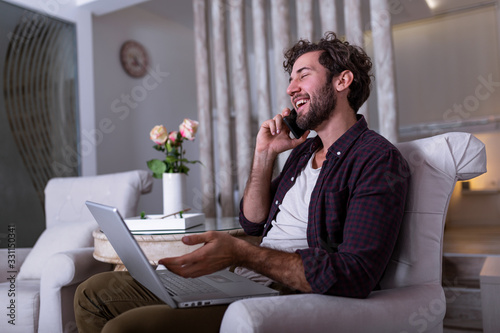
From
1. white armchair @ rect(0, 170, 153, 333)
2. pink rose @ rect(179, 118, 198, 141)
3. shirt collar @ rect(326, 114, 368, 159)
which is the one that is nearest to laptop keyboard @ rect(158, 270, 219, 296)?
shirt collar @ rect(326, 114, 368, 159)

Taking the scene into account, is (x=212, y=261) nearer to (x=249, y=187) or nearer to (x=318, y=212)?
(x=318, y=212)

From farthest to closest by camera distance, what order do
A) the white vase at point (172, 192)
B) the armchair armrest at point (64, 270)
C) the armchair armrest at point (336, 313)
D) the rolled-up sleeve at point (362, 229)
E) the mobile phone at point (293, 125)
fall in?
1. the white vase at point (172, 192)
2. the armchair armrest at point (64, 270)
3. the mobile phone at point (293, 125)
4. the rolled-up sleeve at point (362, 229)
5. the armchair armrest at point (336, 313)

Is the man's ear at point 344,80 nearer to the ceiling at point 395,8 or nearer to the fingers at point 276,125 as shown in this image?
the fingers at point 276,125

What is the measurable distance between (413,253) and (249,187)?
652mm

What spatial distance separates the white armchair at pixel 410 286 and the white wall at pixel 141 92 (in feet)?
11.0

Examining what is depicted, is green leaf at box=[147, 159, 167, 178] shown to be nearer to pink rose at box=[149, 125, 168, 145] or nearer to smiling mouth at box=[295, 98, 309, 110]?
pink rose at box=[149, 125, 168, 145]

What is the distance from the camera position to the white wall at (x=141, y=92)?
13.7 feet

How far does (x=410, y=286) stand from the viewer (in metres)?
1.19

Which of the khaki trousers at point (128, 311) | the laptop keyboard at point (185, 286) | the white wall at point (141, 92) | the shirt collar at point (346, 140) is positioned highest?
the white wall at point (141, 92)

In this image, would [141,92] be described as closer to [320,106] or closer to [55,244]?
[55,244]

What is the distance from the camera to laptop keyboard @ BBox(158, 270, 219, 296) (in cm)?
117

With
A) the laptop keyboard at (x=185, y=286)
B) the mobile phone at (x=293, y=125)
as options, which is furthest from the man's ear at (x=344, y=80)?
the laptop keyboard at (x=185, y=286)

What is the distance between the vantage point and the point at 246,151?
3.16 metres

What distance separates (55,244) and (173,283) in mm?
1381
